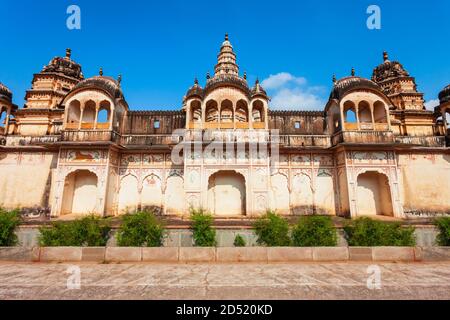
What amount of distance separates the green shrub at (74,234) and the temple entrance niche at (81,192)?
654cm

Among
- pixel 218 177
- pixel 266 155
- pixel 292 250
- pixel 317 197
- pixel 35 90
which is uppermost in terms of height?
pixel 35 90

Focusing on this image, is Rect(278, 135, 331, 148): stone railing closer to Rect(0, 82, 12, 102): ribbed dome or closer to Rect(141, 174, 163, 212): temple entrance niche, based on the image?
Rect(141, 174, 163, 212): temple entrance niche

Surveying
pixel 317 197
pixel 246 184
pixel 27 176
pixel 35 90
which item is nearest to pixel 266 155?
pixel 246 184

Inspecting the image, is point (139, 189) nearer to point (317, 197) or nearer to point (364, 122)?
point (317, 197)

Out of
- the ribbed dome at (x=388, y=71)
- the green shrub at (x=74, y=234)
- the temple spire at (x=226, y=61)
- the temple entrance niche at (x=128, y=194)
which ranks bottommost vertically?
the green shrub at (x=74, y=234)

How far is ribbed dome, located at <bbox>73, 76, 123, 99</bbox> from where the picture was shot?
16.5m

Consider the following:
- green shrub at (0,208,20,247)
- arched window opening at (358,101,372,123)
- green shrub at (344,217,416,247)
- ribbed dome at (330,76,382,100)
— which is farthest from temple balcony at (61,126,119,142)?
arched window opening at (358,101,372,123)

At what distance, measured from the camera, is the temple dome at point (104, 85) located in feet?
54.1

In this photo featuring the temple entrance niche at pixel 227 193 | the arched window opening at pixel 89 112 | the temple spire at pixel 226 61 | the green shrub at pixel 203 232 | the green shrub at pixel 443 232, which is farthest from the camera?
the temple spire at pixel 226 61

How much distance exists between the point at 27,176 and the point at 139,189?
26.3 ft

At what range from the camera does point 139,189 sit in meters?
17.0

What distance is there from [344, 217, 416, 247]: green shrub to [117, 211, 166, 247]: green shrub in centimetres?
787

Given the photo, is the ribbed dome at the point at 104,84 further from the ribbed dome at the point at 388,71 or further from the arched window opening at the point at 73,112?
the ribbed dome at the point at 388,71

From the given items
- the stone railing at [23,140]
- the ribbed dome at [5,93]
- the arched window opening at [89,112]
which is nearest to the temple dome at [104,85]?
the arched window opening at [89,112]
